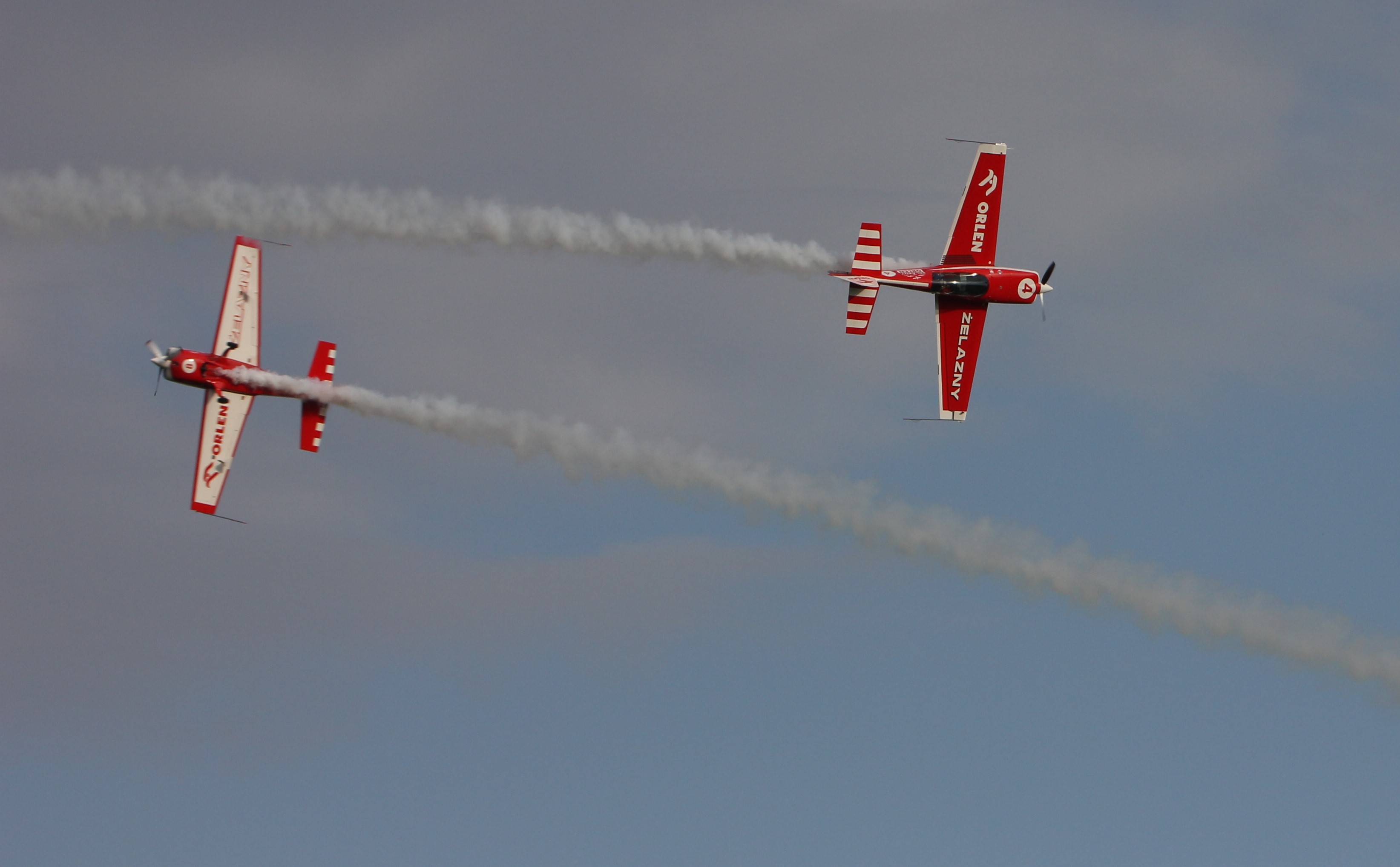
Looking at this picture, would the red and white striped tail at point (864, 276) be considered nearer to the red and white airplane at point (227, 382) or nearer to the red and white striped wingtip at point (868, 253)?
the red and white striped wingtip at point (868, 253)

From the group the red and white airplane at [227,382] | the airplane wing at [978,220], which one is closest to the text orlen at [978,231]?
the airplane wing at [978,220]

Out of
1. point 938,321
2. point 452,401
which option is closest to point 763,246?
point 938,321

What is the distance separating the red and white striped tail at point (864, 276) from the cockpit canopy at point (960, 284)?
2.59 metres

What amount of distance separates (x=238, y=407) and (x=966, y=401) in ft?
74.7

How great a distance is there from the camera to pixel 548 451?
49188 mm

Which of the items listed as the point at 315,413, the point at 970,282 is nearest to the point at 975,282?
the point at 970,282

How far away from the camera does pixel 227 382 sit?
5038 centimetres

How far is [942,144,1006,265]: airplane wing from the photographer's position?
51.2m

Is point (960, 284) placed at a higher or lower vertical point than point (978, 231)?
lower

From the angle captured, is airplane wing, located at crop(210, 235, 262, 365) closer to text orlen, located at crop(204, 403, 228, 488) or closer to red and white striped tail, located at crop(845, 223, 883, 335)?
text orlen, located at crop(204, 403, 228, 488)

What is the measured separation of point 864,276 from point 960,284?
4.04 meters

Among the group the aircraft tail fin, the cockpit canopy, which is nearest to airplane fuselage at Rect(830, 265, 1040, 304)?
the cockpit canopy

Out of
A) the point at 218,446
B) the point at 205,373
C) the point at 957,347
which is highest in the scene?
the point at 957,347

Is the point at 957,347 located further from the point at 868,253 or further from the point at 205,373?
Result: the point at 205,373
